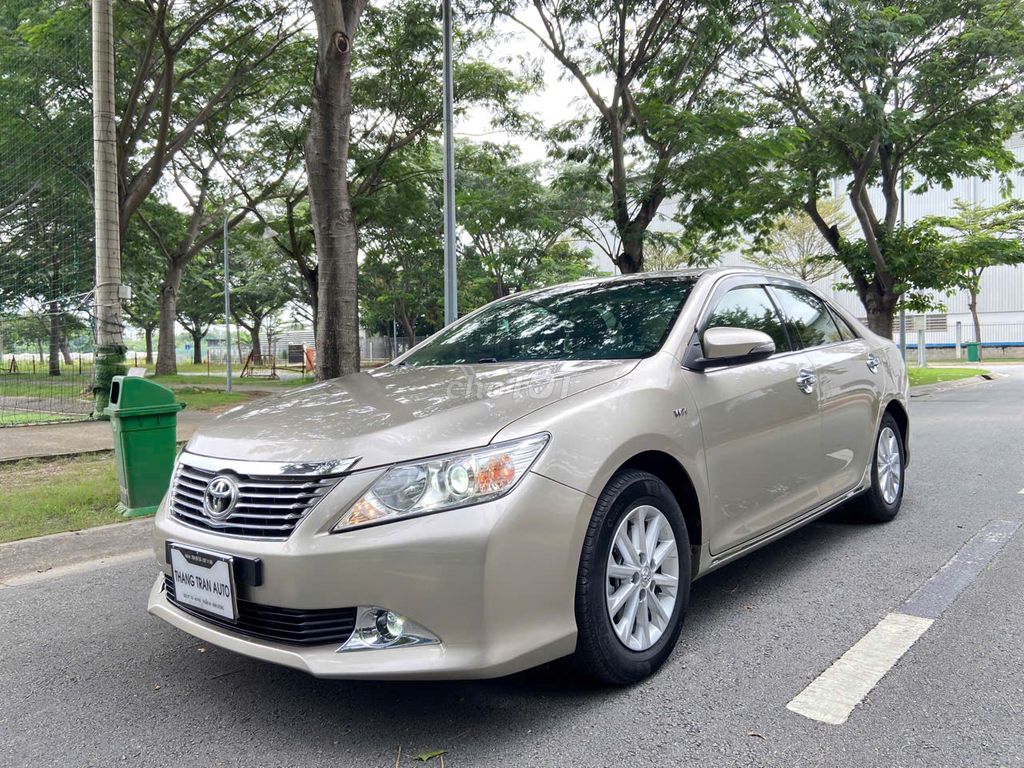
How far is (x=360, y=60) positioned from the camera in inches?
653

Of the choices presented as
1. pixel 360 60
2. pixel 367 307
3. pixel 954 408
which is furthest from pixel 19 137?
pixel 367 307

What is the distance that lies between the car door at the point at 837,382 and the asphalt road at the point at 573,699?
611 mm

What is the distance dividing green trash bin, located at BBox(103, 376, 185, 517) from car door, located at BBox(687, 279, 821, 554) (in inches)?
157

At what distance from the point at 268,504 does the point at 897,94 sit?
60.0 ft

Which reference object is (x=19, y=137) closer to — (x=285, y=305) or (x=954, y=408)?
(x=954, y=408)

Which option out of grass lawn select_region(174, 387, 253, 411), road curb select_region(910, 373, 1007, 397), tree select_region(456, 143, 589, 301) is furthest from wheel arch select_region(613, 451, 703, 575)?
road curb select_region(910, 373, 1007, 397)

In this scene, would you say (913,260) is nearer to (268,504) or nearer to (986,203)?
(268,504)

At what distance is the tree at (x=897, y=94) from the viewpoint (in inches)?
572

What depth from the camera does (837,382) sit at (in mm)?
4203

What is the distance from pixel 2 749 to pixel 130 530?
2.84m

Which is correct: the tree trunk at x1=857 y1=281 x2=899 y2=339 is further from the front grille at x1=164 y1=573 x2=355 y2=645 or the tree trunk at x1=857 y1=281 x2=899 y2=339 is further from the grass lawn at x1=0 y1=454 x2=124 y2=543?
the front grille at x1=164 y1=573 x2=355 y2=645

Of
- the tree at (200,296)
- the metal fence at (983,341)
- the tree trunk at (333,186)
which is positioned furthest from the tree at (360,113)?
the metal fence at (983,341)

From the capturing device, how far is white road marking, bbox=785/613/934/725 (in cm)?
253

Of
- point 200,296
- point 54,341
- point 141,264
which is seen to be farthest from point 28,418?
point 200,296
